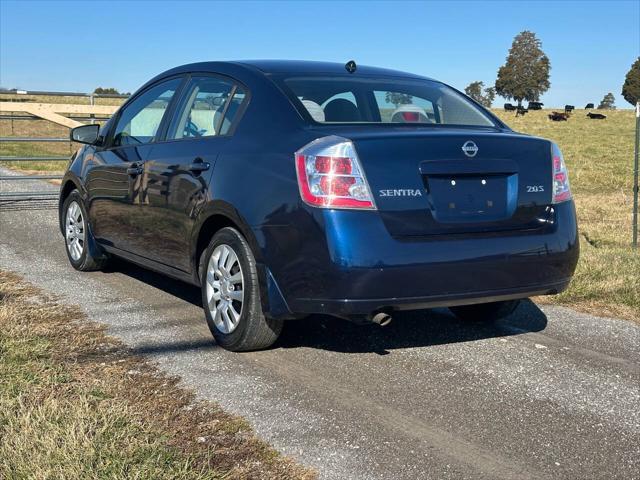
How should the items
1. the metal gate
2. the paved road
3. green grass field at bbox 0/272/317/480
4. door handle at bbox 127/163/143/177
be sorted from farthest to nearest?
the metal gate < door handle at bbox 127/163/143/177 < the paved road < green grass field at bbox 0/272/317/480

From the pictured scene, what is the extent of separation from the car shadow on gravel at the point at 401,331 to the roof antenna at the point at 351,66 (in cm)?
168

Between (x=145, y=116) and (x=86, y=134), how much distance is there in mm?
876

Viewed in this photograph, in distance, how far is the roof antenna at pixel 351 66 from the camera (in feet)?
16.9

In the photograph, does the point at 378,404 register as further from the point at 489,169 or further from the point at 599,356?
the point at 599,356

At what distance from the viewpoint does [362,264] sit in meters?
3.80

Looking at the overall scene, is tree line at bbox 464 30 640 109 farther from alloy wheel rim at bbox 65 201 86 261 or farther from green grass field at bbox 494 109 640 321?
alloy wheel rim at bbox 65 201 86 261

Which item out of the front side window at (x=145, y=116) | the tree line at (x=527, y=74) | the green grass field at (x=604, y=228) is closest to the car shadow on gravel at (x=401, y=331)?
the green grass field at (x=604, y=228)

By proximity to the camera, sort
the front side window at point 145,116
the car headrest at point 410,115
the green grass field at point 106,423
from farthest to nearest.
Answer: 1. the front side window at point 145,116
2. the car headrest at point 410,115
3. the green grass field at point 106,423

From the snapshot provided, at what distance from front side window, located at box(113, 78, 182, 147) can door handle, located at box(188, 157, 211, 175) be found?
0.88 meters

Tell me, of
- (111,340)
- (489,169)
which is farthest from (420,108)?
(111,340)

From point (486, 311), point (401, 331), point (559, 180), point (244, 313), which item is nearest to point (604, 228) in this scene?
point (486, 311)

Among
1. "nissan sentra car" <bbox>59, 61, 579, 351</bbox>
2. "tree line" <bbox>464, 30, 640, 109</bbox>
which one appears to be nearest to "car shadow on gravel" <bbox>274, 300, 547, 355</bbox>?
"nissan sentra car" <bbox>59, 61, 579, 351</bbox>

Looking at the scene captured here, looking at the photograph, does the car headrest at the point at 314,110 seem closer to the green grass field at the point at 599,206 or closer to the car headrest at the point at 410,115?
the car headrest at the point at 410,115

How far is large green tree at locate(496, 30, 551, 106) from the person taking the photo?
10850cm
